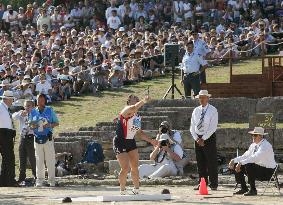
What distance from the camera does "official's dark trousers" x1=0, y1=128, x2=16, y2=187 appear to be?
24266 mm

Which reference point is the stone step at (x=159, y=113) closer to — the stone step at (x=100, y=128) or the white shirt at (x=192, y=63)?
the stone step at (x=100, y=128)

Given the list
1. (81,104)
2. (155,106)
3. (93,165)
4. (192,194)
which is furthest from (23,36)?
(192,194)

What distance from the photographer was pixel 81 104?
32.5 meters

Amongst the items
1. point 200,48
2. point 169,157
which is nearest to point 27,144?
point 169,157

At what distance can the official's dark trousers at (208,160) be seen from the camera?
887 inches

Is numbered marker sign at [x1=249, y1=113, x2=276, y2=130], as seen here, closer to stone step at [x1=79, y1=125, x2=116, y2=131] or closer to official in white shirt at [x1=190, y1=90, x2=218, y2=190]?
official in white shirt at [x1=190, y1=90, x2=218, y2=190]

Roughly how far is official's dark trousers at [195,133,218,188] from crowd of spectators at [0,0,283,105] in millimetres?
8019

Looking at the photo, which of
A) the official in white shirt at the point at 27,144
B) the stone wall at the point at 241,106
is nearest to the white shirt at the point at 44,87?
the stone wall at the point at 241,106

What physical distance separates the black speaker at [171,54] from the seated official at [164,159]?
17.2 feet

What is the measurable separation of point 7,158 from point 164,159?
3135 mm

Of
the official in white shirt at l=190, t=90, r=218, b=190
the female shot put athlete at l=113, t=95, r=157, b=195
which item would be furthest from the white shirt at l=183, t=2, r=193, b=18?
the female shot put athlete at l=113, t=95, r=157, b=195

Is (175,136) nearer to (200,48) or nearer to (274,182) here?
(274,182)

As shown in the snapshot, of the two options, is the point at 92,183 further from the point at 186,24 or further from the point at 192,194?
the point at 186,24

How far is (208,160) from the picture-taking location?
74.2 feet
